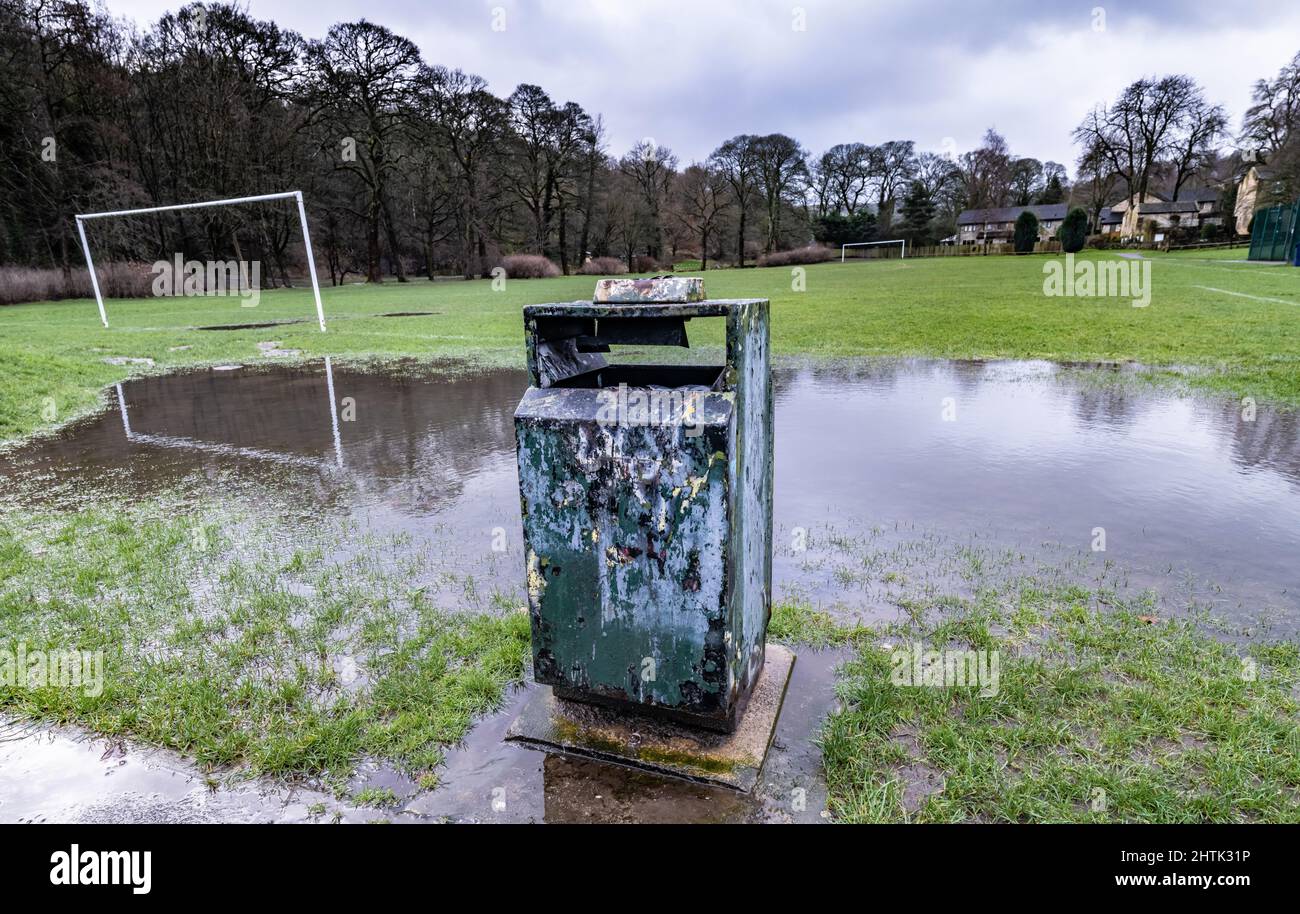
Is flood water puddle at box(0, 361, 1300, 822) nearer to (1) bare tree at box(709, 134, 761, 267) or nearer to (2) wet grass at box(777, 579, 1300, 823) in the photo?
(2) wet grass at box(777, 579, 1300, 823)

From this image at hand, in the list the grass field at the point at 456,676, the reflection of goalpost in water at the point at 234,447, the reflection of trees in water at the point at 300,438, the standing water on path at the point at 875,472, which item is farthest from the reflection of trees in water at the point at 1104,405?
the reflection of goalpost in water at the point at 234,447

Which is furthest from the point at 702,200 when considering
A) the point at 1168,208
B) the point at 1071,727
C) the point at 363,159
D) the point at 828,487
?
the point at 1071,727

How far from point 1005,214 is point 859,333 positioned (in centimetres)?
6869

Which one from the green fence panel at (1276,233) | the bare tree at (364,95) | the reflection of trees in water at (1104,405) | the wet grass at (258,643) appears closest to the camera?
the wet grass at (258,643)

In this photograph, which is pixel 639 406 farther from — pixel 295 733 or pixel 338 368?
pixel 338 368

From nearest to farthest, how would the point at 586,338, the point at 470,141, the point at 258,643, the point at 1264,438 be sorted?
the point at 586,338 < the point at 258,643 < the point at 1264,438 < the point at 470,141

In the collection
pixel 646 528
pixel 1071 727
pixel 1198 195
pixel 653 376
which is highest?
pixel 1198 195

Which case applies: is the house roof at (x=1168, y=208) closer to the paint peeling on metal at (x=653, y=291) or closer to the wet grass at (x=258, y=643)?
the paint peeling on metal at (x=653, y=291)

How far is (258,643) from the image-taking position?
3.05 metres

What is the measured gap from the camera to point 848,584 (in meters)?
3.59

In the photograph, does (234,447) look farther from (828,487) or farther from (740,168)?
(740,168)

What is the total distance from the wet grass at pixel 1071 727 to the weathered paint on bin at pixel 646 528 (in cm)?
56

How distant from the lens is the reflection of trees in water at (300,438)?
216 inches

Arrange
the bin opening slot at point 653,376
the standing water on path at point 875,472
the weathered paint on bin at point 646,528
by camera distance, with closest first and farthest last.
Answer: the weathered paint on bin at point 646,528
the bin opening slot at point 653,376
the standing water on path at point 875,472
